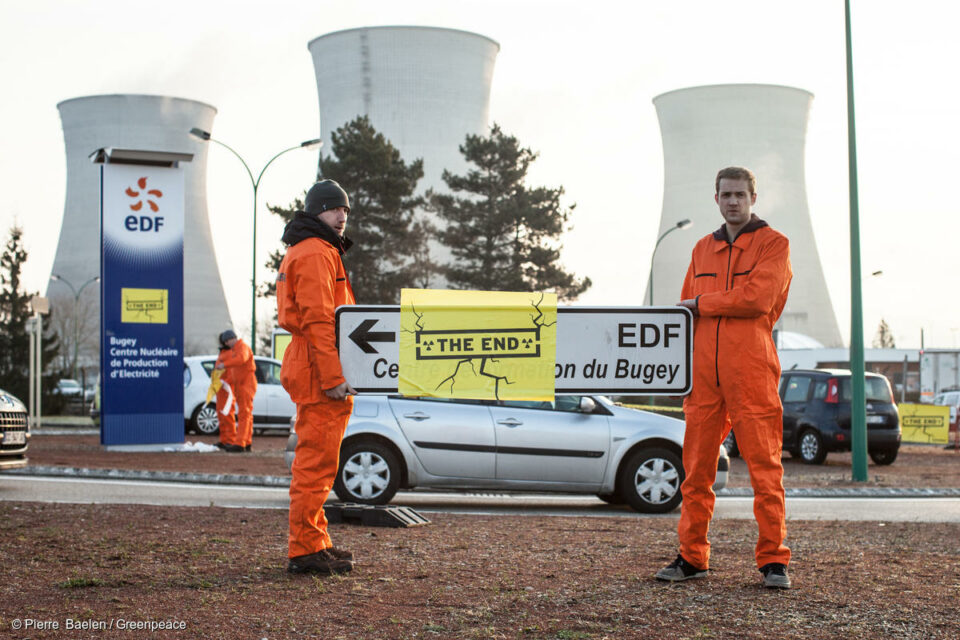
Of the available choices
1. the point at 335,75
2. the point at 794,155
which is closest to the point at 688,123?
the point at 794,155

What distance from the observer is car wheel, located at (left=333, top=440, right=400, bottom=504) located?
9.27 m

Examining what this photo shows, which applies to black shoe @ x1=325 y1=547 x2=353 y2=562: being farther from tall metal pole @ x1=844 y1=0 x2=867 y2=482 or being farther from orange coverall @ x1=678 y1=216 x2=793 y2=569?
tall metal pole @ x1=844 y1=0 x2=867 y2=482

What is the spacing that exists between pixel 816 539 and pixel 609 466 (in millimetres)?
2745

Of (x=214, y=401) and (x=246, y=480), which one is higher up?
(x=214, y=401)

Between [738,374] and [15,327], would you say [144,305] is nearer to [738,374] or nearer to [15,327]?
[738,374]

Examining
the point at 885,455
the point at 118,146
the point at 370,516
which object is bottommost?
the point at 885,455

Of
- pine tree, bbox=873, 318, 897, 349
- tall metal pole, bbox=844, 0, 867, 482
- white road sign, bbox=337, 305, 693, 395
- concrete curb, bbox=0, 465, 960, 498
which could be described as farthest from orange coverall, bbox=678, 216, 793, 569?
pine tree, bbox=873, 318, 897, 349

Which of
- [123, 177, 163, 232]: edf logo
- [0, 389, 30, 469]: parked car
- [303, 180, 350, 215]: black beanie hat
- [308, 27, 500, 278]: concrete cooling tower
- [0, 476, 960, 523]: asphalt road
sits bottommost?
[0, 476, 960, 523]: asphalt road

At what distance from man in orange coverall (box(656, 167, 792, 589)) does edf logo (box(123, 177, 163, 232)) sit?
41.1 ft

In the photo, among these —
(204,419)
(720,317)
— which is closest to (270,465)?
(204,419)

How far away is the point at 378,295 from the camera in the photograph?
125ft

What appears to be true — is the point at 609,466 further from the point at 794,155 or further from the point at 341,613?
the point at 794,155

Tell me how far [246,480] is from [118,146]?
112 feet

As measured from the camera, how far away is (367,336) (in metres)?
5.15
